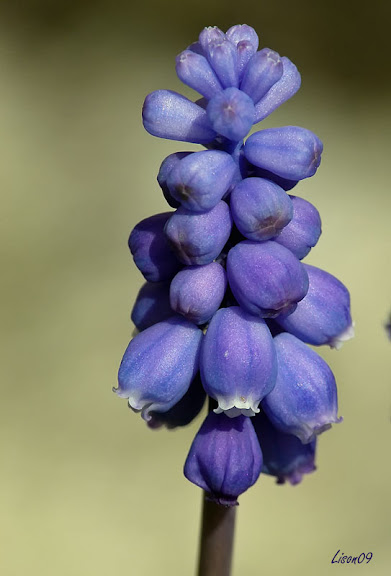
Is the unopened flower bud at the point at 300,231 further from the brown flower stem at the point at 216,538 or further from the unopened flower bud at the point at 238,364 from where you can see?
the brown flower stem at the point at 216,538

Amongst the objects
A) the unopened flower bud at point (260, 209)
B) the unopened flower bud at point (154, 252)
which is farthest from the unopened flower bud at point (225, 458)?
the unopened flower bud at point (260, 209)

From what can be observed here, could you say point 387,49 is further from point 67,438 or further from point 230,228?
point 230,228

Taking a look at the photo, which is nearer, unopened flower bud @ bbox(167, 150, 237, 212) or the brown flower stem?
unopened flower bud @ bbox(167, 150, 237, 212)

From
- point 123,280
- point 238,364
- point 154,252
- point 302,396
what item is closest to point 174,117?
point 154,252

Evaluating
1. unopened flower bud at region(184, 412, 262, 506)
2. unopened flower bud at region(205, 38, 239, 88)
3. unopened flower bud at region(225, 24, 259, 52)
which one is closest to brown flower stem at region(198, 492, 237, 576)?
unopened flower bud at region(184, 412, 262, 506)

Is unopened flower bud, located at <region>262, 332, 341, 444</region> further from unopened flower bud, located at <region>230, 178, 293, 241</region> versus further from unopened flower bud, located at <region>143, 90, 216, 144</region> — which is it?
unopened flower bud, located at <region>143, 90, 216, 144</region>

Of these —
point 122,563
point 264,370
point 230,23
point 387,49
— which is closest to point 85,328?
point 122,563

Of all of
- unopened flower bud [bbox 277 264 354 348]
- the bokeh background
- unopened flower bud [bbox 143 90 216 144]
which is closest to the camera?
unopened flower bud [bbox 143 90 216 144]
